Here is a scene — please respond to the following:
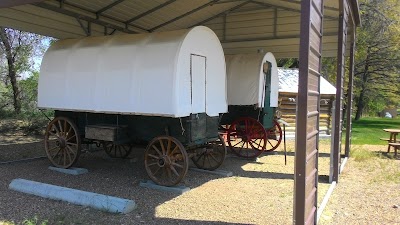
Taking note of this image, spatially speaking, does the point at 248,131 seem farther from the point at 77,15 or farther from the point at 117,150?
the point at 77,15

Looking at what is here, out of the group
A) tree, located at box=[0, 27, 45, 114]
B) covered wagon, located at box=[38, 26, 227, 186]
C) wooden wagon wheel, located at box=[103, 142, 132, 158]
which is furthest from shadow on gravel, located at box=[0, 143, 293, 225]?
tree, located at box=[0, 27, 45, 114]

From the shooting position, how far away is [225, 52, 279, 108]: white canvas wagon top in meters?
10.3

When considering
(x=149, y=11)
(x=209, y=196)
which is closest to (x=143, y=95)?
(x=209, y=196)

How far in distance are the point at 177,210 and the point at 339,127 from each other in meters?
3.78

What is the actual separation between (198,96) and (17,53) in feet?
43.7

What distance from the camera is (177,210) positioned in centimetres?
573

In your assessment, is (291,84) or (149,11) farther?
(291,84)

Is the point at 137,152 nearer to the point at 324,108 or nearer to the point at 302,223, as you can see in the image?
the point at 302,223

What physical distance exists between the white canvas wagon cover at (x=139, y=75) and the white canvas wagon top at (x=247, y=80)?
2.27 meters

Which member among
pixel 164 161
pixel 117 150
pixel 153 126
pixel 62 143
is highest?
pixel 153 126

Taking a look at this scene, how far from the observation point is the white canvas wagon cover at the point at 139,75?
265 inches

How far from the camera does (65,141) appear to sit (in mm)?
8305

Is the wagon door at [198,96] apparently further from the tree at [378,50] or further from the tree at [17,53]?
the tree at [378,50]

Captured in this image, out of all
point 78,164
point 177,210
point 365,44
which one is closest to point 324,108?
point 365,44
